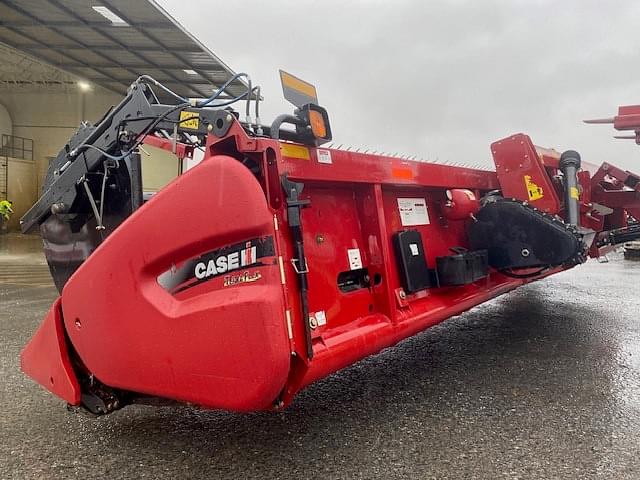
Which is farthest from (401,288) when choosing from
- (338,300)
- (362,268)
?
(338,300)

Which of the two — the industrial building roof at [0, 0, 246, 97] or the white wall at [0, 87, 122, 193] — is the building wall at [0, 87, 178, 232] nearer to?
the white wall at [0, 87, 122, 193]

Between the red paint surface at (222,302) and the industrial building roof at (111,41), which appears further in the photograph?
the industrial building roof at (111,41)

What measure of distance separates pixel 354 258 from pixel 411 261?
364 millimetres

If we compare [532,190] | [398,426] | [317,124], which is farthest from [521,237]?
[317,124]

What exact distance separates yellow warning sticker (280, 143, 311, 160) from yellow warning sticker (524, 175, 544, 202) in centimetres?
182

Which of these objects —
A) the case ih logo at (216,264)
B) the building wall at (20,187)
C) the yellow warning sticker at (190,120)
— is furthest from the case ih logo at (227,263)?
the building wall at (20,187)

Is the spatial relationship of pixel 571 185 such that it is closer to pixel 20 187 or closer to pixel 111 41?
pixel 111 41

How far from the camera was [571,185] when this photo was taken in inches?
131

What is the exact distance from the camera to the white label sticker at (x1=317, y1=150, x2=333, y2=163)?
2234mm

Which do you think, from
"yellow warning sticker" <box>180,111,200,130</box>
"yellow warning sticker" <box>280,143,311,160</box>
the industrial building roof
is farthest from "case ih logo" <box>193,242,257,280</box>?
the industrial building roof

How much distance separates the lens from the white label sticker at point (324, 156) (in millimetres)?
2234

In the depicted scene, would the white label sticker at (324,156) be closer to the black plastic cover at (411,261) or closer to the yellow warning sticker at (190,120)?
the yellow warning sticker at (190,120)

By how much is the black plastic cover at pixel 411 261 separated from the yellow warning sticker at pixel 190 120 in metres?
1.17

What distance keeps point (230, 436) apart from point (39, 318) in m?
3.40
